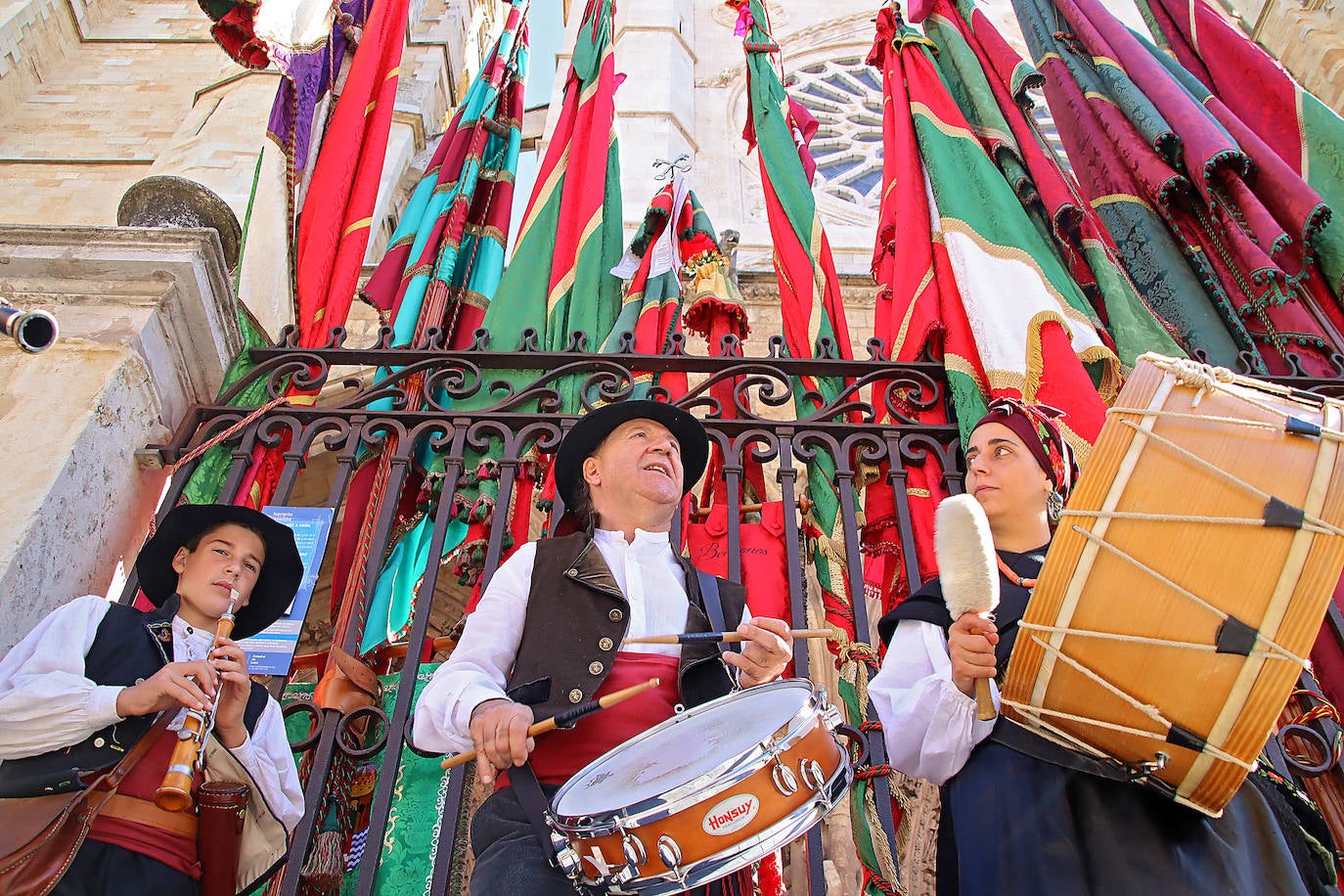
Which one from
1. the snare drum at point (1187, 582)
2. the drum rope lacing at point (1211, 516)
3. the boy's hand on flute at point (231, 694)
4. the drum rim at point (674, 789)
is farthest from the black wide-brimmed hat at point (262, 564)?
the drum rope lacing at point (1211, 516)

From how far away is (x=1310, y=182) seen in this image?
→ 454 centimetres

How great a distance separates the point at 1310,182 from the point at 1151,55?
96 centimetres

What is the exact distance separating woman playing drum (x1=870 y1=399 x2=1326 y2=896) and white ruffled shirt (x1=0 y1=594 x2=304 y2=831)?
136 cm

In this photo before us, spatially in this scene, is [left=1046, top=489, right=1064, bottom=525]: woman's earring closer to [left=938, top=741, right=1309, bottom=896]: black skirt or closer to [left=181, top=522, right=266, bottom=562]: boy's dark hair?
[left=938, top=741, right=1309, bottom=896]: black skirt

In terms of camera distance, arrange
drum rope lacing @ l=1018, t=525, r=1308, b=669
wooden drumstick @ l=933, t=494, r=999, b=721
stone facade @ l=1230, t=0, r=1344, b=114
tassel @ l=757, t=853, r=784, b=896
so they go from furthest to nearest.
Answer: stone facade @ l=1230, t=0, r=1344, b=114
tassel @ l=757, t=853, r=784, b=896
wooden drumstick @ l=933, t=494, r=999, b=721
drum rope lacing @ l=1018, t=525, r=1308, b=669

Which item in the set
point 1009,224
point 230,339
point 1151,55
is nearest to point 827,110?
point 1151,55

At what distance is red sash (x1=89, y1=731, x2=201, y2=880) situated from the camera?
222 cm

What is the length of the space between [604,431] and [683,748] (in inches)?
45.8

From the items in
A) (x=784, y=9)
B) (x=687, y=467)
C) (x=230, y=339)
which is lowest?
(x=687, y=467)

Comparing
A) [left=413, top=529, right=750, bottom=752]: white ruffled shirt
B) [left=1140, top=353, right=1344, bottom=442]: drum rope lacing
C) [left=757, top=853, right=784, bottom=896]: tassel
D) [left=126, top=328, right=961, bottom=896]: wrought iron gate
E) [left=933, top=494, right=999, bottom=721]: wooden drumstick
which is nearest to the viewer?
[left=1140, top=353, right=1344, bottom=442]: drum rope lacing

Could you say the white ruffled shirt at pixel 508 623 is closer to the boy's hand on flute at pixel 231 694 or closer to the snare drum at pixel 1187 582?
the boy's hand on flute at pixel 231 694

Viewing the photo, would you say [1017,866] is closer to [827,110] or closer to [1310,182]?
[1310,182]

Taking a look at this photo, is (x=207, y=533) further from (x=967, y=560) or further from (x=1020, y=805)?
(x=1020, y=805)

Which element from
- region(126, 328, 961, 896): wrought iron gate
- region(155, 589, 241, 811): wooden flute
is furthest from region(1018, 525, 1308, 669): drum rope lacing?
region(155, 589, 241, 811): wooden flute
